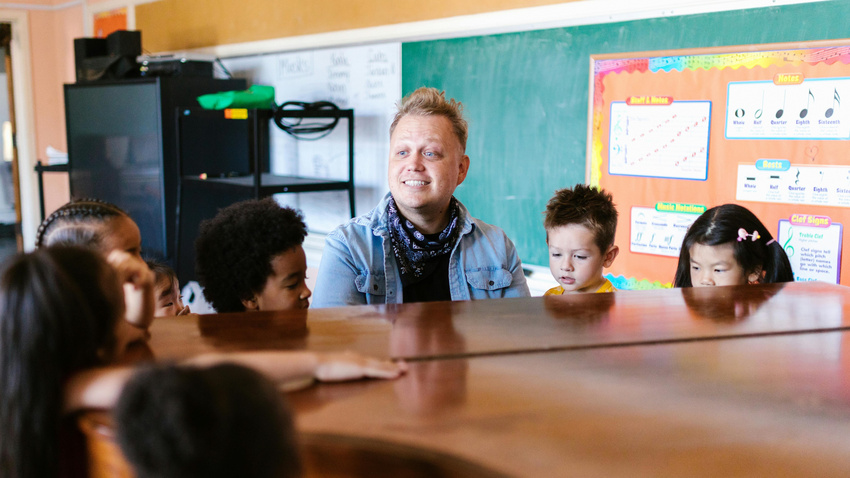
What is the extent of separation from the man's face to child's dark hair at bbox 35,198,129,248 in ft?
2.08

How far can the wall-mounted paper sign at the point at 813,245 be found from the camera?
224 cm

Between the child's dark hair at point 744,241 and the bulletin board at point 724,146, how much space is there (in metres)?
0.45

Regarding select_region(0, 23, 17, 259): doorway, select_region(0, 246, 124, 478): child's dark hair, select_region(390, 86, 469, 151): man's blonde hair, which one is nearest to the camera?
select_region(0, 246, 124, 478): child's dark hair

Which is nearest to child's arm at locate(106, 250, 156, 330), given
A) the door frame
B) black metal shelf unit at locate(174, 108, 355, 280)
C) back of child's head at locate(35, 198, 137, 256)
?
back of child's head at locate(35, 198, 137, 256)

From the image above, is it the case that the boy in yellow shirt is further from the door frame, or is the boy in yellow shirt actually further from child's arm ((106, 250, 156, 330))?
the door frame

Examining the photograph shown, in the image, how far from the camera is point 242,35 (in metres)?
4.30

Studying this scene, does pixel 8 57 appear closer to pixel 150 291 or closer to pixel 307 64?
pixel 307 64

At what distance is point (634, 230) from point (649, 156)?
281mm

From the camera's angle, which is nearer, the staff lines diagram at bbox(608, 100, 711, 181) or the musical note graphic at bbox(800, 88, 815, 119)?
the musical note graphic at bbox(800, 88, 815, 119)

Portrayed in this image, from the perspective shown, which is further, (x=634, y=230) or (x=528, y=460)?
(x=634, y=230)

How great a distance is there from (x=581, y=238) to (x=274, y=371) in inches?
53.9

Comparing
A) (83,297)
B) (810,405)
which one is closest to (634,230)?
(810,405)

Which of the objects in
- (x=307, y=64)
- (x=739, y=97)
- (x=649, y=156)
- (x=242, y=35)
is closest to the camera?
(x=739, y=97)

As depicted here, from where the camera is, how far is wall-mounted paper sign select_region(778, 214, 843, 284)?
2.24 m
